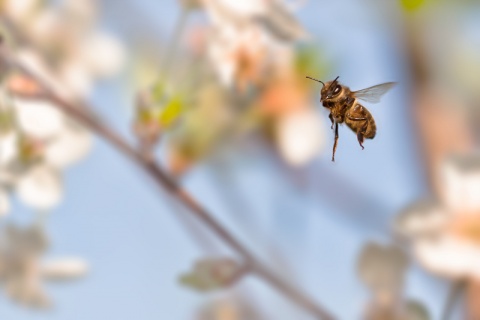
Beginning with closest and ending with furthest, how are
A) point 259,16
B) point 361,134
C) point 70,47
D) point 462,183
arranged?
point 361,134
point 259,16
point 462,183
point 70,47

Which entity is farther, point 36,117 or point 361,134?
point 36,117

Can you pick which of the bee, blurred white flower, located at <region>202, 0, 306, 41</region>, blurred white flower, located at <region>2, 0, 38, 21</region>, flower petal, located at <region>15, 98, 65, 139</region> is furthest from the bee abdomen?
blurred white flower, located at <region>2, 0, 38, 21</region>

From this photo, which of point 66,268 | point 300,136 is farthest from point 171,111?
point 300,136

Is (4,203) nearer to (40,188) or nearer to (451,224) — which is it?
(40,188)

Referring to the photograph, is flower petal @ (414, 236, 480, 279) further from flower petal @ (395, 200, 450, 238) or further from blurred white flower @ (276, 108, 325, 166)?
blurred white flower @ (276, 108, 325, 166)

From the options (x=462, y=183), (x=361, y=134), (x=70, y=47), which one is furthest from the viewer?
(x=70, y=47)

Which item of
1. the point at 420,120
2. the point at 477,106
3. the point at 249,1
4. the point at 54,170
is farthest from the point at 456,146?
the point at 54,170

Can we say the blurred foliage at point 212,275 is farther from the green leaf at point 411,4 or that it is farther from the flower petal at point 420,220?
the green leaf at point 411,4

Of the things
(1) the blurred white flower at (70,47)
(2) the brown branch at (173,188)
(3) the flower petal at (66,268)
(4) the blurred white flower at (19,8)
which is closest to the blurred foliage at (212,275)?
(2) the brown branch at (173,188)
